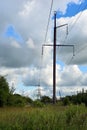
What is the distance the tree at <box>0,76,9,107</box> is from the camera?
4666 cm

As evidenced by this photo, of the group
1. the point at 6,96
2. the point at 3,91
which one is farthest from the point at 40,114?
the point at 3,91

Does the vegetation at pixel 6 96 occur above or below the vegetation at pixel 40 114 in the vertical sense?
above

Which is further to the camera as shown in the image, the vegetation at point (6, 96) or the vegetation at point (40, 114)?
the vegetation at point (6, 96)

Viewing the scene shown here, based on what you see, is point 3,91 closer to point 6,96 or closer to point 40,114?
point 6,96

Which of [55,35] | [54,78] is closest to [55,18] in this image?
[55,35]

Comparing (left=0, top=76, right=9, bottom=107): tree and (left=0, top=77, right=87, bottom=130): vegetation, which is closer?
(left=0, top=77, right=87, bottom=130): vegetation

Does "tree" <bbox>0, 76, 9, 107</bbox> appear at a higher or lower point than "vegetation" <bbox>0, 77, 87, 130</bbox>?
higher

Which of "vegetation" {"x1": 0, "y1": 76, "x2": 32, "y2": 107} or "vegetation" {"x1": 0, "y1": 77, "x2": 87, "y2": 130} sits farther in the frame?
"vegetation" {"x1": 0, "y1": 76, "x2": 32, "y2": 107}

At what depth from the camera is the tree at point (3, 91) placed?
46656 mm

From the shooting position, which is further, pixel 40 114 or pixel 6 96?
pixel 6 96

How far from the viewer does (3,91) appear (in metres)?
47.6

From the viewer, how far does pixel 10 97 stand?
48906mm

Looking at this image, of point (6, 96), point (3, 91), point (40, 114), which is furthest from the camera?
point (3, 91)

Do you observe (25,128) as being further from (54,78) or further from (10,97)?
(10,97)
